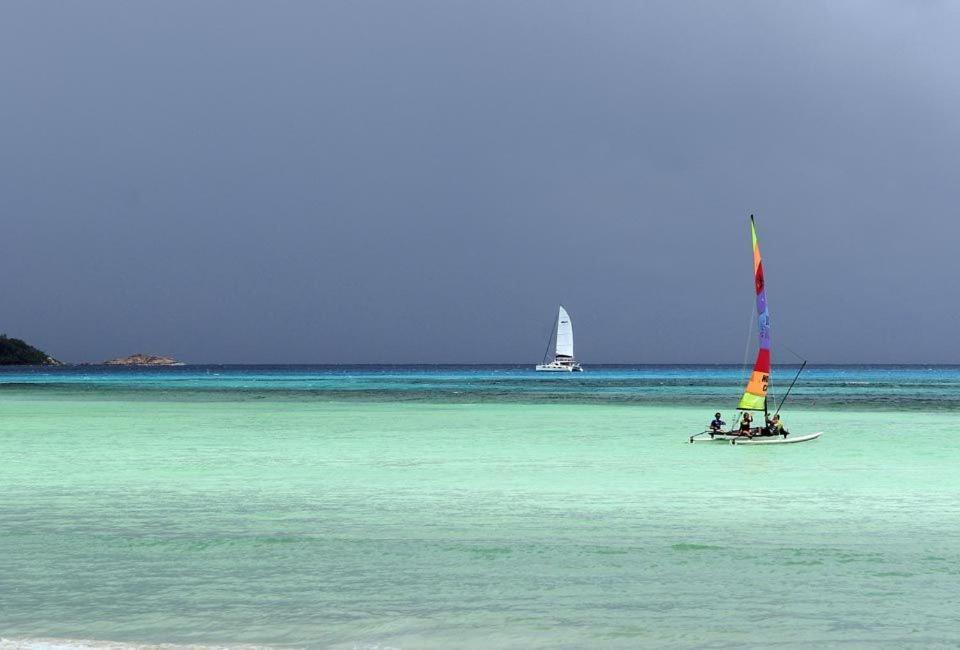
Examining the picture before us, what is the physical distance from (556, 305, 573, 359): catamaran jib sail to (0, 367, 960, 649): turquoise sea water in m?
134

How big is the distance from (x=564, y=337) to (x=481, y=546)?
155 meters

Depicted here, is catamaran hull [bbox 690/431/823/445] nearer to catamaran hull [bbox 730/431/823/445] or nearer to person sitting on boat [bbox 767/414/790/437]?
catamaran hull [bbox 730/431/823/445]

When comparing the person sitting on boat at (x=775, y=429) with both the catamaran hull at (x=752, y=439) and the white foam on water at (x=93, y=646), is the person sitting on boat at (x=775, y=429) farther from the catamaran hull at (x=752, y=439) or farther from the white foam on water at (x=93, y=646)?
the white foam on water at (x=93, y=646)

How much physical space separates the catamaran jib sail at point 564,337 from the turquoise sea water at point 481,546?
134m

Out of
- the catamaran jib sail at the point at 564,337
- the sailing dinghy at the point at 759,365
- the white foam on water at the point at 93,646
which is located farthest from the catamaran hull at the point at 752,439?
the catamaran jib sail at the point at 564,337

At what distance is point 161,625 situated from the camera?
32.9 ft

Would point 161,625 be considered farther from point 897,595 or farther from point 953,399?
point 953,399

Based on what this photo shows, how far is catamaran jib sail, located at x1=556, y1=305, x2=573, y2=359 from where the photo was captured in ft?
545

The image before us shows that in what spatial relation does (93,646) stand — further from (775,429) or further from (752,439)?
(775,429)

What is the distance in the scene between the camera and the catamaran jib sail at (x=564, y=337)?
545ft

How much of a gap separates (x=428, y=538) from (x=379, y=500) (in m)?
4.69

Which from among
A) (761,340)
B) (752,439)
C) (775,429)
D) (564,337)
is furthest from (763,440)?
(564,337)

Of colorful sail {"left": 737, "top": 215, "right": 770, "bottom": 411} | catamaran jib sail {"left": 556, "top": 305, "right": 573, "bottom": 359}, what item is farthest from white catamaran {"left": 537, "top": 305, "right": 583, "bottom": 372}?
colorful sail {"left": 737, "top": 215, "right": 770, "bottom": 411}

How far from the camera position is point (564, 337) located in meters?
169
